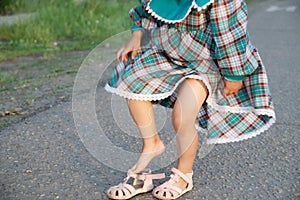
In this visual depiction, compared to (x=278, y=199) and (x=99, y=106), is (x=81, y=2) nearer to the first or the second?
(x=99, y=106)

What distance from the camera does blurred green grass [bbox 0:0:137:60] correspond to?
6781 mm

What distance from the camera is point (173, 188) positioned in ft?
9.29

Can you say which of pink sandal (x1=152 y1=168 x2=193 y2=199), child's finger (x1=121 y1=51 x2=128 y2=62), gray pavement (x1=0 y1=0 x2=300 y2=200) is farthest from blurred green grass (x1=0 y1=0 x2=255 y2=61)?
pink sandal (x1=152 y1=168 x2=193 y2=199)

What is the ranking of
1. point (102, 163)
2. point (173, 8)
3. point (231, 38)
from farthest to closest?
1. point (102, 163)
2. point (173, 8)
3. point (231, 38)

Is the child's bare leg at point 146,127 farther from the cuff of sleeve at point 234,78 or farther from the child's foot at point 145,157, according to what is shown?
the cuff of sleeve at point 234,78

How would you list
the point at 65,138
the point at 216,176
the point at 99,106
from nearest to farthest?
1. the point at 216,176
2. the point at 65,138
3. the point at 99,106

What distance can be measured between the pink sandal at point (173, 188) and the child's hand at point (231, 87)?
0.45m

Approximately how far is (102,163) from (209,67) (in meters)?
0.93

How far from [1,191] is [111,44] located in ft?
13.7

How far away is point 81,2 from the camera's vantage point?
30.9 ft

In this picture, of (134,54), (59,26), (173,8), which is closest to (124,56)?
(134,54)

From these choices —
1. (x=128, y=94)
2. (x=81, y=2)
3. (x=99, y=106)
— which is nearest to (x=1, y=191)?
(x=128, y=94)

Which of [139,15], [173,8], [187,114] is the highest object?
[173,8]

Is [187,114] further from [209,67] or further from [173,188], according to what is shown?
[173,188]
